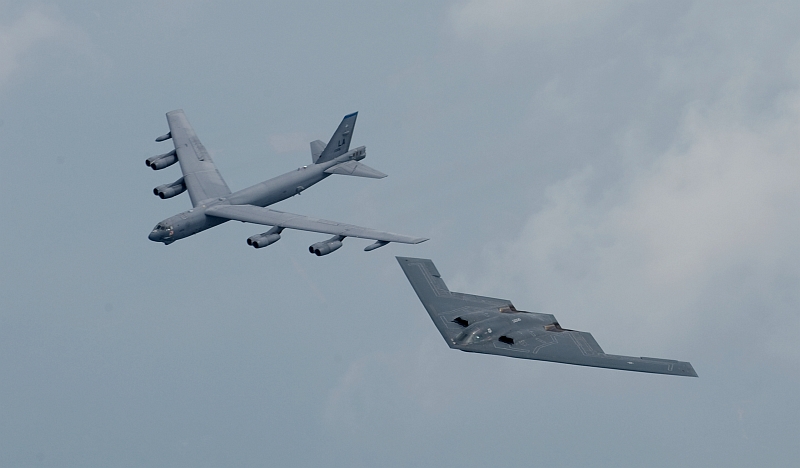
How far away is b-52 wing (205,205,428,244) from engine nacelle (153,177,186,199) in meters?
7.30

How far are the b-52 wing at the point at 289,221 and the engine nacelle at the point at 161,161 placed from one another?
12079 millimetres

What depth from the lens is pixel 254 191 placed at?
119 m

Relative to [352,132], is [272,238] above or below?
below

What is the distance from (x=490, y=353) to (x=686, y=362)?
14947 millimetres

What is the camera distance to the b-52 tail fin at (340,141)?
12538cm

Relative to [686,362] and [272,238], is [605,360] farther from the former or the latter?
[272,238]

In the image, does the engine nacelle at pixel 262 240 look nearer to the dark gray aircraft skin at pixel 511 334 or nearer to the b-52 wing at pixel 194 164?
the b-52 wing at pixel 194 164

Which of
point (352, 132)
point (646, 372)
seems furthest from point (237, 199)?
point (646, 372)

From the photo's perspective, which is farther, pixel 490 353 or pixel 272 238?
pixel 272 238

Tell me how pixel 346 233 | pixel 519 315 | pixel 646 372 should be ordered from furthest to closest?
pixel 346 233, pixel 519 315, pixel 646 372

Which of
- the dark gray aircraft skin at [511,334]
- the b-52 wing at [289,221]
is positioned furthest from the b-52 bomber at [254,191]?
the dark gray aircraft skin at [511,334]

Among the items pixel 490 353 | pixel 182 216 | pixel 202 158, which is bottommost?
pixel 490 353

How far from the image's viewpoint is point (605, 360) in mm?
99438

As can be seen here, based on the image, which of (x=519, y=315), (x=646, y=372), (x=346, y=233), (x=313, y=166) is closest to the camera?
(x=646, y=372)
